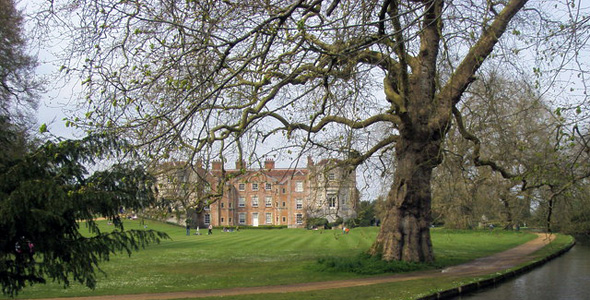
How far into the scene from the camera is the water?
13891 millimetres

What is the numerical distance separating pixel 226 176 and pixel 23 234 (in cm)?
348

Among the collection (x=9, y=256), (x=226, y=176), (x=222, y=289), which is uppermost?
(x=226, y=176)

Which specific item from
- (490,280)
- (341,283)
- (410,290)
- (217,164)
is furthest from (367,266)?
(217,164)

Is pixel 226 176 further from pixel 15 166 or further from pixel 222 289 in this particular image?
pixel 222 289

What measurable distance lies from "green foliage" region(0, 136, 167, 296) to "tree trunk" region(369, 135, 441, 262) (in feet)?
38.4

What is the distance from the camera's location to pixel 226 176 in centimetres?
999

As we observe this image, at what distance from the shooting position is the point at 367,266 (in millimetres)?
19188

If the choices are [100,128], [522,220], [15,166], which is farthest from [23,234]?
[522,220]

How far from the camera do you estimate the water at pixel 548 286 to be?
1389cm

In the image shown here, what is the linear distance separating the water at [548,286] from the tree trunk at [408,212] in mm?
3508

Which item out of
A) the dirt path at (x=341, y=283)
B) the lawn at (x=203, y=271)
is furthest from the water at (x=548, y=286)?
the lawn at (x=203, y=271)

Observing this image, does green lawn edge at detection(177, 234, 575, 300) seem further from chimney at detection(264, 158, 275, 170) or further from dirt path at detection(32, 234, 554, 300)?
chimney at detection(264, 158, 275, 170)

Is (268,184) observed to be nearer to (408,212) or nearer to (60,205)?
(60,205)

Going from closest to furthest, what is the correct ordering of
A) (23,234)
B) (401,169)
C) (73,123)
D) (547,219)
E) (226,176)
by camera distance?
(73,123) → (23,234) → (226,176) → (547,219) → (401,169)
